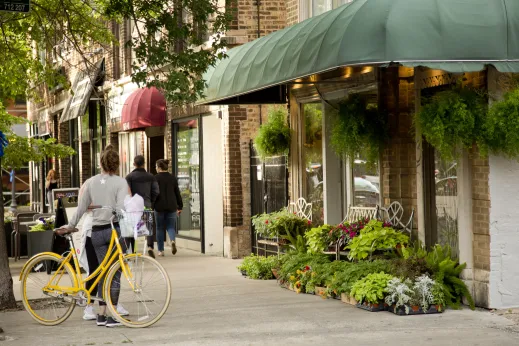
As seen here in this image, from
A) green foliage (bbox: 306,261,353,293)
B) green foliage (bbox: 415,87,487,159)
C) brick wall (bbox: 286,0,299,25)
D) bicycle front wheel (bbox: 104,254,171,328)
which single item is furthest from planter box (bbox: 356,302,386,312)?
brick wall (bbox: 286,0,299,25)

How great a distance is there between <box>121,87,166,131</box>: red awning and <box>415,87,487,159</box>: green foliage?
12435mm

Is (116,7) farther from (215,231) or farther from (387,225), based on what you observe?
(215,231)

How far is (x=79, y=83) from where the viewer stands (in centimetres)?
3164

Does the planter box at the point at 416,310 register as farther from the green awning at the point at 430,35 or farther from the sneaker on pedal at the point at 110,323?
the sneaker on pedal at the point at 110,323

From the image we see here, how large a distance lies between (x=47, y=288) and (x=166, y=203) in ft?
27.9

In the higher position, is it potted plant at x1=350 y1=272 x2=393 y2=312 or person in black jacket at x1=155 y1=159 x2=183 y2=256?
person in black jacket at x1=155 y1=159 x2=183 y2=256

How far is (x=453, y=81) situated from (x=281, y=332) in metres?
3.68

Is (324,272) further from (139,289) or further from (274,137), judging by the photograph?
(274,137)

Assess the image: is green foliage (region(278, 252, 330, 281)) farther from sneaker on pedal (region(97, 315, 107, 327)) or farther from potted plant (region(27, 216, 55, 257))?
potted plant (region(27, 216, 55, 257))

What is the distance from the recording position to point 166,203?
18.8 metres

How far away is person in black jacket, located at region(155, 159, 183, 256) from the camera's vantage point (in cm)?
1877

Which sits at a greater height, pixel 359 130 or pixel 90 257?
pixel 359 130

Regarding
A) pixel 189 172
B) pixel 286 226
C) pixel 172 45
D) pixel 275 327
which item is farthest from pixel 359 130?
pixel 189 172

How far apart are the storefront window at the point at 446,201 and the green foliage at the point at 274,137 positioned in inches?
176
